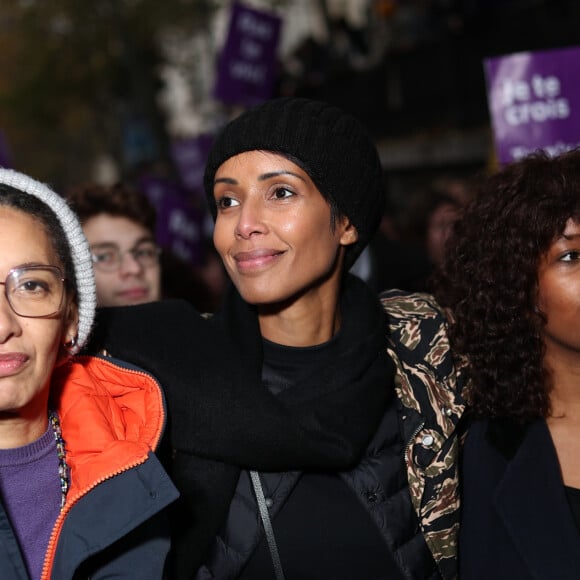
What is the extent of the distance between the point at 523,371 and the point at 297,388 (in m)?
0.79

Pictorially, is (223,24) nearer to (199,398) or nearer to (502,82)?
Answer: (502,82)

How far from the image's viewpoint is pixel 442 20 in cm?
1288

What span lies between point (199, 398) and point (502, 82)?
9.14 ft

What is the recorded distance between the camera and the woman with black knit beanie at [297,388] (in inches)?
92.7

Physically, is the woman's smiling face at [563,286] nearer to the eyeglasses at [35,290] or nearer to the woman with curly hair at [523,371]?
the woman with curly hair at [523,371]

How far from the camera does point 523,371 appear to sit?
2.72 meters

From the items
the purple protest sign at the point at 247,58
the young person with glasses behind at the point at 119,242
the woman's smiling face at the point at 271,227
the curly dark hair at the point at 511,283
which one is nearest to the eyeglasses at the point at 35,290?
the woman's smiling face at the point at 271,227

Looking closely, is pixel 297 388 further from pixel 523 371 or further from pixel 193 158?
pixel 193 158

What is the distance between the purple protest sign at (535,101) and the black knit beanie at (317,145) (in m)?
1.85

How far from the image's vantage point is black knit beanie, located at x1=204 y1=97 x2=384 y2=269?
8.23 ft

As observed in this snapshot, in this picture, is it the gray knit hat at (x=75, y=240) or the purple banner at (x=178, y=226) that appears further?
the purple banner at (x=178, y=226)

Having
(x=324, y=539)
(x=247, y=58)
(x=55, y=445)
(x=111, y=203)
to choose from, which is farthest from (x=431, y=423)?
(x=247, y=58)

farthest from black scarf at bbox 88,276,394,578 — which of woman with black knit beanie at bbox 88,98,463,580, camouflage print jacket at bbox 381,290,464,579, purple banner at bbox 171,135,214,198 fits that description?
purple banner at bbox 171,135,214,198

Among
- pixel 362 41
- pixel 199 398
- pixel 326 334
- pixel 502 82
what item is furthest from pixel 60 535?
pixel 362 41
